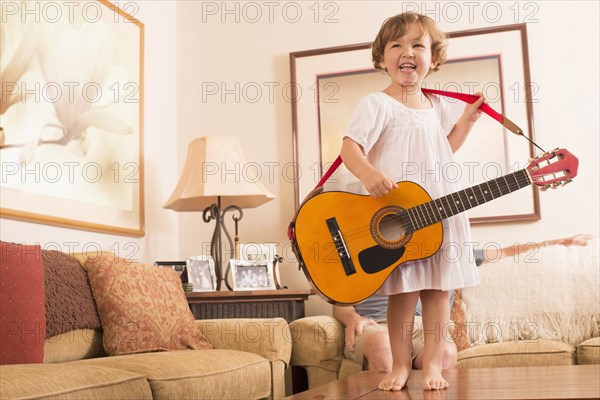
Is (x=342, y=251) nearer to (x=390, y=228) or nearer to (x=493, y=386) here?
(x=390, y=228)

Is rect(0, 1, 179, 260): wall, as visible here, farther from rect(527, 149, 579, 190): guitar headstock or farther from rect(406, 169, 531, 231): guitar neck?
rect(527, 149, 579, 190): guitar headstock

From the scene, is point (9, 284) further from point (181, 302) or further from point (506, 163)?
point (506, 163)

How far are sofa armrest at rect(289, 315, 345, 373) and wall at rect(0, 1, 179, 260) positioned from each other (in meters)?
1.02

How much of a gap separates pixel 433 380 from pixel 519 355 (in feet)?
3.59

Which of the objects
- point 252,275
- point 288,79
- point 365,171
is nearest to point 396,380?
point 365,171

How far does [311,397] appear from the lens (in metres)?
1.46

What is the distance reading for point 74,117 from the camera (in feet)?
10.00

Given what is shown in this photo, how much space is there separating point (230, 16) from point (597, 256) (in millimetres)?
2239

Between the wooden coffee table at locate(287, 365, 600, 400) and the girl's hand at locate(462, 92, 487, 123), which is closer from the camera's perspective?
the wooden coffee table at locate(287, 365, 600, 400)

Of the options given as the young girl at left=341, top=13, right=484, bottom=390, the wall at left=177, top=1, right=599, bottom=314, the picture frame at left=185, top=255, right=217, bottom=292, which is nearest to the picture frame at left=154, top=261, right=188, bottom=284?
the picture frame at left=185, top=255, right=217, bottom=292

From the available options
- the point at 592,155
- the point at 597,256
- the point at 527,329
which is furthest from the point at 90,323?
the point at 592,155

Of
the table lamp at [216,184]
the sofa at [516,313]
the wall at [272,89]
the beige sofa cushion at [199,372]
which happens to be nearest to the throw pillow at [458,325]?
the sofa at [516,313]

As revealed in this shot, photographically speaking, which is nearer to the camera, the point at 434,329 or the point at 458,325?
the point at 434,329

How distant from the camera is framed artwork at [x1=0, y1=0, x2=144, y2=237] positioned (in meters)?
2.71
